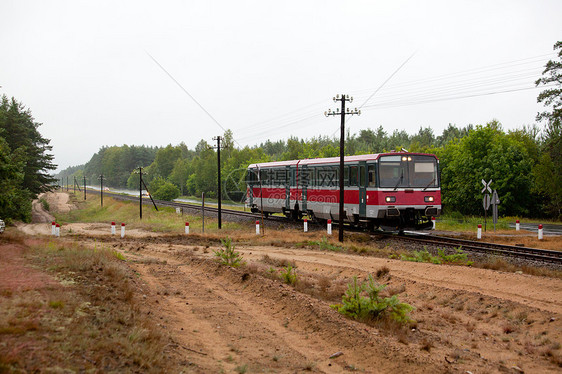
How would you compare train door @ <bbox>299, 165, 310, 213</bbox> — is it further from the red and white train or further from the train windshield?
the train windshield

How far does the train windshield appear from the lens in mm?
20844

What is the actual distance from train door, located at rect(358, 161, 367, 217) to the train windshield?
1.01 m

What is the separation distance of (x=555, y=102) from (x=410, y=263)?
30692 mm

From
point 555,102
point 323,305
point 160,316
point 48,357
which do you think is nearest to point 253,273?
point 323,305

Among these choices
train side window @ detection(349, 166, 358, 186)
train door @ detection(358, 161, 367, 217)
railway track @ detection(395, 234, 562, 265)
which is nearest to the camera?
railway track @ detection(395, 234, 562, 265)

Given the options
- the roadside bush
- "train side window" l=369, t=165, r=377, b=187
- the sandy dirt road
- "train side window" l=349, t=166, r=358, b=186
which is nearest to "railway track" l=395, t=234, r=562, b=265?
"train side window" l=369, t=165, r=377, b=187

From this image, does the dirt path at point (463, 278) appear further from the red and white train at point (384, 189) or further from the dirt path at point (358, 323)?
the red and white train at point (384, 189)

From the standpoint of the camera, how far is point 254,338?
7906mm

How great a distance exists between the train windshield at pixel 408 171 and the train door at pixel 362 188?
1.01 meters

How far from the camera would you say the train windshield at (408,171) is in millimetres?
20844

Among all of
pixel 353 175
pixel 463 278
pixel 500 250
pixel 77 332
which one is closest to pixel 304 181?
pixel 353 175

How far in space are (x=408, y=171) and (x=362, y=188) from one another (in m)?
2.27

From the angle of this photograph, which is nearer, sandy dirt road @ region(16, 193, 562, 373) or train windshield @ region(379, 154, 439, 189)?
sandy dirt road @ region(16, 193, 562, 373)

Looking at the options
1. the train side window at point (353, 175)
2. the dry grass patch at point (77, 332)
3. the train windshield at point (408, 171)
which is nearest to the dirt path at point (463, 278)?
the train windshield at point (408, 171)
